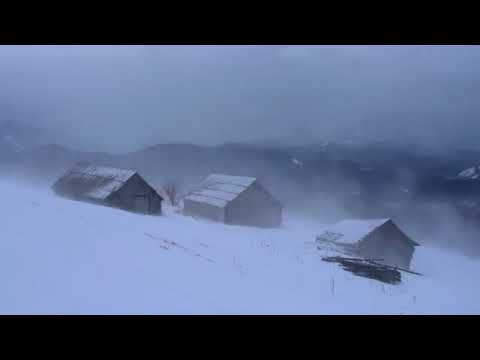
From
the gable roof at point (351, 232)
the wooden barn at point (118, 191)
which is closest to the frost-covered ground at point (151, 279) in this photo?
the gable roof at point (351, 232)

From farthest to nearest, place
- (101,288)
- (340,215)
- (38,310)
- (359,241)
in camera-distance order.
→ (340,215) < (359,241) < (101,288) < (38,310)

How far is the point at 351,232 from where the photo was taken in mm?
27922

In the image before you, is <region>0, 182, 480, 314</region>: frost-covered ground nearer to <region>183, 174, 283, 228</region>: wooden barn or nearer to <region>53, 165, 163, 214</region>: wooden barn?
<region>53, 165, 163, 214</region>: wooden barn

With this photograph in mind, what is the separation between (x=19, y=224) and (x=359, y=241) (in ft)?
Answer: 71.6

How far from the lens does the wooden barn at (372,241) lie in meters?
26.4

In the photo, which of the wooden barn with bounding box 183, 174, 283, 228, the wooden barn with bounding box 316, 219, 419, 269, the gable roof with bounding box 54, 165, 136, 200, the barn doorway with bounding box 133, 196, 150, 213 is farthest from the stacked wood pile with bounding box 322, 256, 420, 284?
the gable roof with bounding box 54, 165, 136, 200

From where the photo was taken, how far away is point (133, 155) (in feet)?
207

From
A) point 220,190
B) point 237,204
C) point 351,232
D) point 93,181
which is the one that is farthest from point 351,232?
point 93,181

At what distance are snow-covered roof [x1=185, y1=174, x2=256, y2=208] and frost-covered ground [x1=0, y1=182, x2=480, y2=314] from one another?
2352 cm

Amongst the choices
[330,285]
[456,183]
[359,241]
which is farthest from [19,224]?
[456,183]

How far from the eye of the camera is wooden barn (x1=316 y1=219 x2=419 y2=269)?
86.7 ft

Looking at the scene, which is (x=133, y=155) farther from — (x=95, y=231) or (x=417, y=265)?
(x=95, y=231)

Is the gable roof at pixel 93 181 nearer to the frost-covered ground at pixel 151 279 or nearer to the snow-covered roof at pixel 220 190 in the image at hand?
the snow-covered roof at pixel 220 190

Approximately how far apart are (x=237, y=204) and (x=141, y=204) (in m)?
8.59
